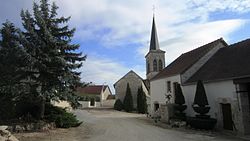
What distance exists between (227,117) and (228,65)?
3878 millimetres

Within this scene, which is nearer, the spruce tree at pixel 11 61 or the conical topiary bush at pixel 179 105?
the spruce tree at pixel 11 61

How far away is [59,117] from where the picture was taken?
16.5 meters

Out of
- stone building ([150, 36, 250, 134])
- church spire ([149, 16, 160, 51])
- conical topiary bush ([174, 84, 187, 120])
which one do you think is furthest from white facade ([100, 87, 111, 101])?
conical topiary bush ([174, 84, 187, 120])

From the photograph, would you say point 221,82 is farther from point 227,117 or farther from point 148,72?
point 148,72

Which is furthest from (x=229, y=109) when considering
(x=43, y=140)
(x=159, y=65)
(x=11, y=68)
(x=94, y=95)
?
(x=94, y=95)

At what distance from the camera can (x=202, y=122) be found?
16234mm

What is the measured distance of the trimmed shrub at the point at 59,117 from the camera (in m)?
16.4

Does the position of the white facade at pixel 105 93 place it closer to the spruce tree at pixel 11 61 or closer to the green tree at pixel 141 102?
the green tree at pixel 141 102

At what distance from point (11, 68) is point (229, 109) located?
560 inches

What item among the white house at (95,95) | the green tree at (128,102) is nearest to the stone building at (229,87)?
the green tree at (128,102)

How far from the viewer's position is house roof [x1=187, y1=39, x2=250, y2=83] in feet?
51.7

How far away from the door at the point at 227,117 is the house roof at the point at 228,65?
6.61 feet

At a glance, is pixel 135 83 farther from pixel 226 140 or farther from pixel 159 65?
pixel 226 140

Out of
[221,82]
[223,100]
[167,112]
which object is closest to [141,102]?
[167,112]
